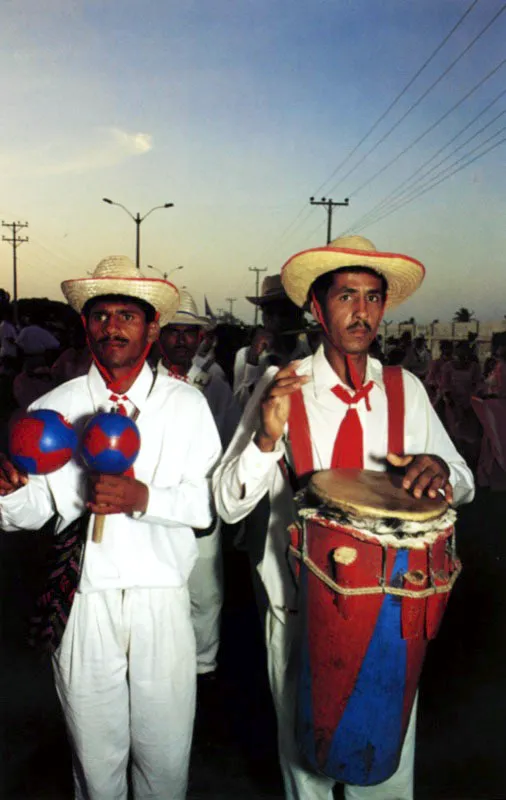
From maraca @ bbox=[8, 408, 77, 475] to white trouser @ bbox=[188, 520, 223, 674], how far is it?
1896mm

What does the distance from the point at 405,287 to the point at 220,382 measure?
2.28 metres

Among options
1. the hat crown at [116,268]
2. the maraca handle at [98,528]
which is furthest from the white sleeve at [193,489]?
the hat crown at [116,268]

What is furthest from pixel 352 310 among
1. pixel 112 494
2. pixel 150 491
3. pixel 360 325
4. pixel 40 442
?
pixel 40 442

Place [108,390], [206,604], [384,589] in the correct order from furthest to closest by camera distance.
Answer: [206,604] < [108,390] < [384,589]

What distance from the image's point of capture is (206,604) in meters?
3.81

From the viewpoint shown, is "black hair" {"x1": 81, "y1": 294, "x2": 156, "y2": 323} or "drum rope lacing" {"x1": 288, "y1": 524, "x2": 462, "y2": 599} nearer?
"drum rope lacing" {"x1": 288, "y1": 524, "x2": 462, "y2": 599}

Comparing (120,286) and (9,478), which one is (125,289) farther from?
(9,478)

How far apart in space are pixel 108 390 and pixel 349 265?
112cm

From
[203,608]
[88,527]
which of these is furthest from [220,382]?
[88,527]

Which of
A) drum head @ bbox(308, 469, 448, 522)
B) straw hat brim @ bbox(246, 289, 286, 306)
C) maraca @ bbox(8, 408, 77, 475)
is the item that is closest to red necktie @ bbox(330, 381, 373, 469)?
drum head @ bbox(308, 469, 448, 522)

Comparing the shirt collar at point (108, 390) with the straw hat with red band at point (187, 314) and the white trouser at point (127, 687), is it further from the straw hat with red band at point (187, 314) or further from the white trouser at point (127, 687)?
the straw hat with red band at point (187, 314)

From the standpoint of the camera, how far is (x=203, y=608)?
3805 millimetres

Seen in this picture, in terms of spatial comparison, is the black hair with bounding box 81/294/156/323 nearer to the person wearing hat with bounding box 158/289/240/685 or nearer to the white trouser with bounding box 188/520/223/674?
the person wearing hat with bounding box 158/289/240/685

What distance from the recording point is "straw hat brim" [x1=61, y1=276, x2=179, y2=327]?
2424 millimetres
